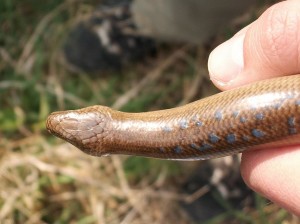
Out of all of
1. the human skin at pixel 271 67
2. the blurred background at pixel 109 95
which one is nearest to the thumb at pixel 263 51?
the human skin at pixel 271 67

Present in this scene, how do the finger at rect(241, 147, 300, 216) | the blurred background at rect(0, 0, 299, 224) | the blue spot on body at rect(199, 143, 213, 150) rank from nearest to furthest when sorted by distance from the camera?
1. the finger at rect(241, 147, 300, 216)
2. the blue spot on body at rect(199, 143, 213, 150)
3. the blurred background at rect(0, 0, 299, 224)

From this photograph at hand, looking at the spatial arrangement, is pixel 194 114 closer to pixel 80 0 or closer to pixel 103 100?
pixel 103 100

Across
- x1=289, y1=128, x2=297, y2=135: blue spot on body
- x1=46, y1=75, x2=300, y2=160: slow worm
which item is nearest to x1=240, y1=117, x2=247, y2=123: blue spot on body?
x1=46, y1=75, x2=300, y2=160: slow worm

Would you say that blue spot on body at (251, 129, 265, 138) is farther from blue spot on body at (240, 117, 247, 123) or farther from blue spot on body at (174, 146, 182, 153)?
blue spot on body at (174, 146, 182, 153)


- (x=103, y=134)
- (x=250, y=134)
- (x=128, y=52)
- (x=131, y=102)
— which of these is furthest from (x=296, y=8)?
(x=128, y=52)

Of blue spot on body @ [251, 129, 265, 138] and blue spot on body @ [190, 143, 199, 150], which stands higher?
blue spot on body @ [251, 129, 265, 138]
